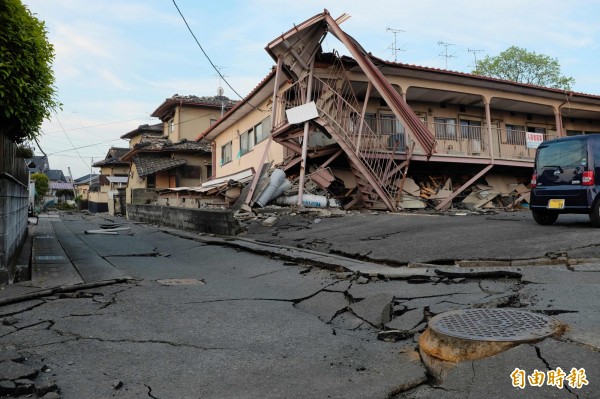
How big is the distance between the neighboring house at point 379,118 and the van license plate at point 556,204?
4.92 m

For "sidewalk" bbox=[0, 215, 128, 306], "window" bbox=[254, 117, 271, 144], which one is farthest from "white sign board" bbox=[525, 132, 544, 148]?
"sidewalk" bbox=[0, 215, 128, 306]

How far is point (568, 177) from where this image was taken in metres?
7.50

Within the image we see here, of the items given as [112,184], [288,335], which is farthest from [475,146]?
[112,184]

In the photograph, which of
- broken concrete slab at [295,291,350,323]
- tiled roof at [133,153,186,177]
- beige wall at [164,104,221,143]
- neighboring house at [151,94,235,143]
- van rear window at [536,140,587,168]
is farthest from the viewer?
beige wall at [164,104,221,143]

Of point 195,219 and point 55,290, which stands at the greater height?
point 195,219

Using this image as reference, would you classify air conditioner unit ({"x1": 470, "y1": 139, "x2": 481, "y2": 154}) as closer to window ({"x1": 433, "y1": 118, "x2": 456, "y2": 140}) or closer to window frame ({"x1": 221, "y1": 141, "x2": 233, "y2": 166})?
window ({"x1": 433, "y1": 118, "x2": 456, "y2": 140})

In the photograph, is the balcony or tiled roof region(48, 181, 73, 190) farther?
tiled roof region(48, 181, 73, 190)

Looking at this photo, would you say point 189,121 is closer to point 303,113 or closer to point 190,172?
point 190,172

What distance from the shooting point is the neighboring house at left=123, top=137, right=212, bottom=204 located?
27.5 meters

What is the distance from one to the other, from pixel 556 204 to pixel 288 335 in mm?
6375

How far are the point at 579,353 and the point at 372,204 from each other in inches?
436

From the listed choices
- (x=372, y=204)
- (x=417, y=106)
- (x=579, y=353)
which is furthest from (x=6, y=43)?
(x=417, y=106)

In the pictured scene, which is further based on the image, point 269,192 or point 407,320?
point 269,192

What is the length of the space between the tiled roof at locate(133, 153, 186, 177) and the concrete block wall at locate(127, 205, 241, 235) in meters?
5.46
